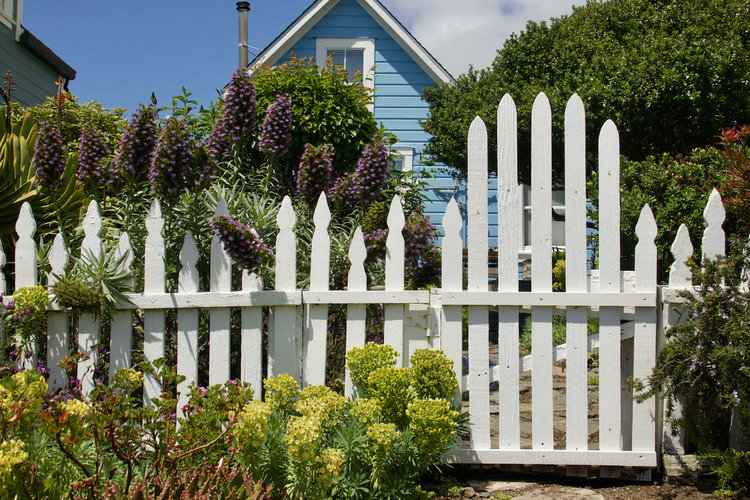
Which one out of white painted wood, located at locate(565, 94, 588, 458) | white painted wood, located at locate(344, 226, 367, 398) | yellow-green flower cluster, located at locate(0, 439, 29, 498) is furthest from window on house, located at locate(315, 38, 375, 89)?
yellow-green flower cluster, located at locate(0, 439, 29, 498)

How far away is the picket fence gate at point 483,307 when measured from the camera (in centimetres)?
291

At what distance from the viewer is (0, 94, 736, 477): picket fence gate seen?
9.56ft

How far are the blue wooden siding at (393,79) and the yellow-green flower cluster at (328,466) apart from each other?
8.72 metres

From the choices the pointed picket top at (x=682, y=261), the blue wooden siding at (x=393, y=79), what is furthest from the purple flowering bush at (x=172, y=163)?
the blue wooden siding at (x=393, y=79)

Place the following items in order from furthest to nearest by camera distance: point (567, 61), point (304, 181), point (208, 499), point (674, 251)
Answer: point (567, 61) → point (304, 181) → point (674, 251) → point (208, 499)

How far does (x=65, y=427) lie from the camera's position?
1.79m

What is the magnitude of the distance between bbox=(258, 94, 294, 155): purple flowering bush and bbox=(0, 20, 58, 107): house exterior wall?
272 inches

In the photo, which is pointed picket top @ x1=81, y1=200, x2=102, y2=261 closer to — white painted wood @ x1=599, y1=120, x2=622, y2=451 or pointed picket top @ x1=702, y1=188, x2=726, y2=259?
white painted wood @ x1=599, y1=120, x2=622, y2=451

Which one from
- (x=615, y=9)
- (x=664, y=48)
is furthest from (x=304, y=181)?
(x=615, y=9)

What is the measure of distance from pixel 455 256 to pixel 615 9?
860 centimetres

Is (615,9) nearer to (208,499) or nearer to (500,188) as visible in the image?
(500,188)

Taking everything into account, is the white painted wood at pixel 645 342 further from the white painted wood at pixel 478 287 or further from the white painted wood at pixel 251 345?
the white painted wood at pixel 251 345

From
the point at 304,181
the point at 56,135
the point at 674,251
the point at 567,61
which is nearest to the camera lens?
the point at 674,251

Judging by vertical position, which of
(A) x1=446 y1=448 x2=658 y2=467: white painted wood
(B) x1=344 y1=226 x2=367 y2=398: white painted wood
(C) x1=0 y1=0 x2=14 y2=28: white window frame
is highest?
(C) x1=0 y1=0 x2=14 y2=28: white window frame
